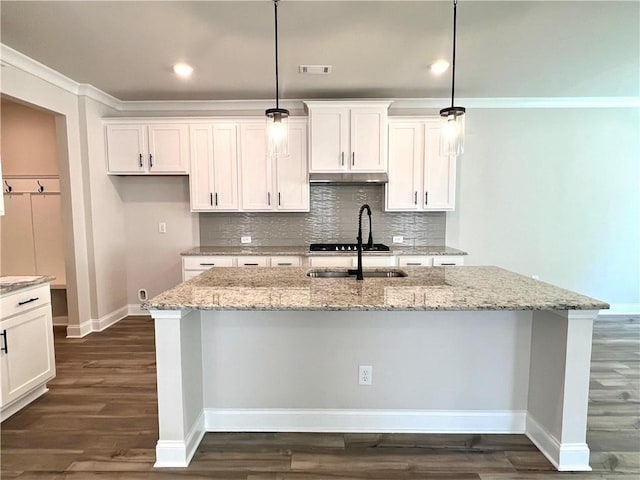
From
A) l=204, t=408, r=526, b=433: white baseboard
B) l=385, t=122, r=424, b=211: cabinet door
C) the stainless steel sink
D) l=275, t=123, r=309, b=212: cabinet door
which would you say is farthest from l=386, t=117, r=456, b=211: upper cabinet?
l=204, t=408, r=526, b=433: white baseboard

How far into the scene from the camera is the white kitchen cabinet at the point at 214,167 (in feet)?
13.6

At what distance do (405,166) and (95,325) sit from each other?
12.9ft

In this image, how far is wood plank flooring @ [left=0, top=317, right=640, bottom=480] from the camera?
6.17 ft

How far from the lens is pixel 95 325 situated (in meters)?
3.99

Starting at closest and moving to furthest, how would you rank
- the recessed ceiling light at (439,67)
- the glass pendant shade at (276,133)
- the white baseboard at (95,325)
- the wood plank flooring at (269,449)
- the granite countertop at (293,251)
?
the wood plank flooring at (269,449) → the glass pendant shade at (276,133) → the recessed ceiling light at (439,67) → the white baseboard at (95,325) → the granite countertop at (293,251)

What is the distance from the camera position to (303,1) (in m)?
2.23

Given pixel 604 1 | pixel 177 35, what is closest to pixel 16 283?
pixel 177 35

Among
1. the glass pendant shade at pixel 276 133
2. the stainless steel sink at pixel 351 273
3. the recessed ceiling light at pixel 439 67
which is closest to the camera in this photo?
the glass pendant shade at pixel 276 133

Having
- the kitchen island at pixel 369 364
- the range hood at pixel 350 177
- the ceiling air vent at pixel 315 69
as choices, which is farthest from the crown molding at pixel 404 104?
the kitchen island at pixel 369 364

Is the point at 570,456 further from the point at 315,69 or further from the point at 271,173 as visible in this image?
the point at 271,173

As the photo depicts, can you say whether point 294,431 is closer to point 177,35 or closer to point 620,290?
point 177,35

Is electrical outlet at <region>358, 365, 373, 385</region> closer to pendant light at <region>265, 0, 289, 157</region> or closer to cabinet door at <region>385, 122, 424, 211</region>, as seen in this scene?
pendant light at <region>265, 0, 289, 157</region>

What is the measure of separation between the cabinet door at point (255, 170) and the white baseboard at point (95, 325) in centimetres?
202

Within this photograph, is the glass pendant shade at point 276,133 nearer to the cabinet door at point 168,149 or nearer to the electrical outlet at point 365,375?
the electrical outlet at point 365,375
